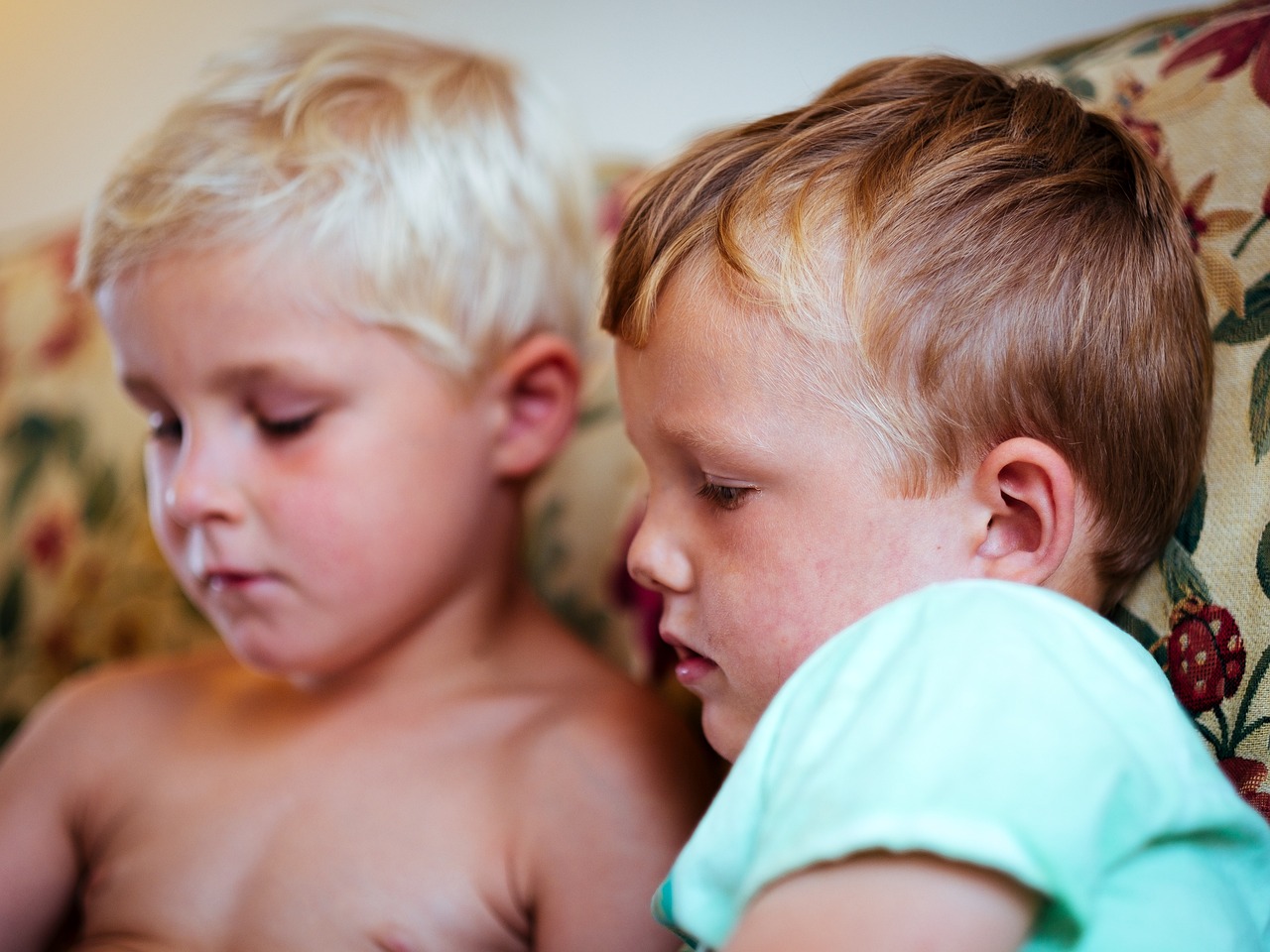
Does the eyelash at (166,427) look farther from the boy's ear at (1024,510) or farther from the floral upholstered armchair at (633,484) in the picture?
the boy's ear at (1024,510)

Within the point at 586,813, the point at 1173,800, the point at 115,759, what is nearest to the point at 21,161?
the point at 115,759

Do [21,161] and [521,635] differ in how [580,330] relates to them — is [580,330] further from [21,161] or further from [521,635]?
[21,161]

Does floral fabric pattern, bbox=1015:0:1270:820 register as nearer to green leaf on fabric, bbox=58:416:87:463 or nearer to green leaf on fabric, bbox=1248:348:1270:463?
green leaf on fabric, bbox=1248:348:1270:463

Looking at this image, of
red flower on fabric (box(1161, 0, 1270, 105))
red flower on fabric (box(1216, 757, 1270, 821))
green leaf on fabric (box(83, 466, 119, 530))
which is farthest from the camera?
green leaf on fabric (box(83, 466, 119, 530))

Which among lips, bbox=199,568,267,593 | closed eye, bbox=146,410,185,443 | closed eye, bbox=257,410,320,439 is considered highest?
closed eye, bbox=257,410,320,439

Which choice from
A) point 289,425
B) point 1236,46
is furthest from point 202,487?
point 1236,46

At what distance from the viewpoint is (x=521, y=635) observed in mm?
929

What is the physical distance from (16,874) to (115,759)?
110 mm

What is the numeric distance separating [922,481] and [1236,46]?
381 millimetres

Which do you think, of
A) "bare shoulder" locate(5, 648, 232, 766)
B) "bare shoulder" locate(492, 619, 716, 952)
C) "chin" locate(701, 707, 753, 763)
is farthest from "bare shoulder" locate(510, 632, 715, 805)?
"bare shoulder" locate(5, 648, 232, 766)

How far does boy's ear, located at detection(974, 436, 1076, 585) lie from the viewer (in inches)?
22.8

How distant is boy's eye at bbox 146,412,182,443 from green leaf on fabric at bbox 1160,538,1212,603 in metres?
0.68

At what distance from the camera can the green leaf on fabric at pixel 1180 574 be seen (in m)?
0.63

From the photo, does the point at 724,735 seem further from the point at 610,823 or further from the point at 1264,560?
the point at 1264,560
